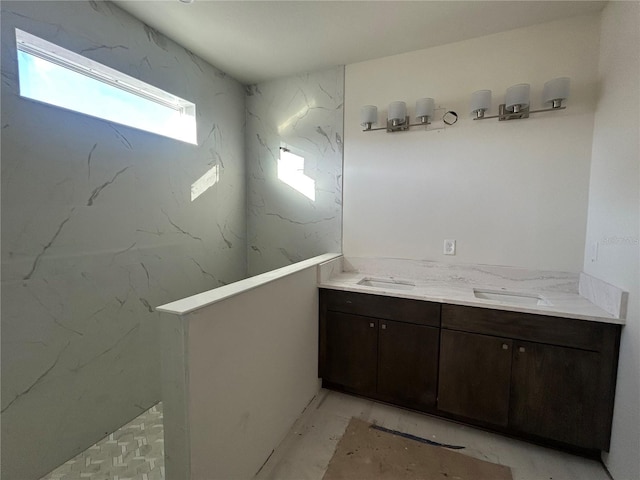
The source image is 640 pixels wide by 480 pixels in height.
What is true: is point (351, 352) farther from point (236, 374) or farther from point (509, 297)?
point (509, 297)

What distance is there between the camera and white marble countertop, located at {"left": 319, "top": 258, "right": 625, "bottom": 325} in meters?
1.66

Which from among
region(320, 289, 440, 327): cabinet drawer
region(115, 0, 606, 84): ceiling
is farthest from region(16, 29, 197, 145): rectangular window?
region(320, 289, 440, 327): cabinet drawer

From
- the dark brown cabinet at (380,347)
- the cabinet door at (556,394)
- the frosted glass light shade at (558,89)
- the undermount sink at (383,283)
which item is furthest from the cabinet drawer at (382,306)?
the frosted glass light shade at (558,89)

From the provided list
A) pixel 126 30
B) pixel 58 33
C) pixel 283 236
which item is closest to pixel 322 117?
pixel 283 236

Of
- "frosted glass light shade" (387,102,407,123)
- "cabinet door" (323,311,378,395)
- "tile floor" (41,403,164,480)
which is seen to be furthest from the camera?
"frosted glass light shade" (387,102,407,123)

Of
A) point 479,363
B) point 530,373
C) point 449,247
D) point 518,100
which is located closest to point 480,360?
point 479,363

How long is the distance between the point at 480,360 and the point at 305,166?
2.11 metres

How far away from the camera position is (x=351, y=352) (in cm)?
216

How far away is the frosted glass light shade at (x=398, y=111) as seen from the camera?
2.22m

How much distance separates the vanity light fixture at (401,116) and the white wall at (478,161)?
0.06m

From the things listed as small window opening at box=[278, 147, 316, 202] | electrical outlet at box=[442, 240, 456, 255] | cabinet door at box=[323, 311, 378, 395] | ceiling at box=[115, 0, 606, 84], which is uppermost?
ceiling at box=[115, 0, 606, 84]

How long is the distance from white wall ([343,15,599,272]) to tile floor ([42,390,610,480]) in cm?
118

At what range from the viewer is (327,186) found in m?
2.65

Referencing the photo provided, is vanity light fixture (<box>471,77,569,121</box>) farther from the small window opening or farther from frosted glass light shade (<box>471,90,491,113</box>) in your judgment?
the small window opening
